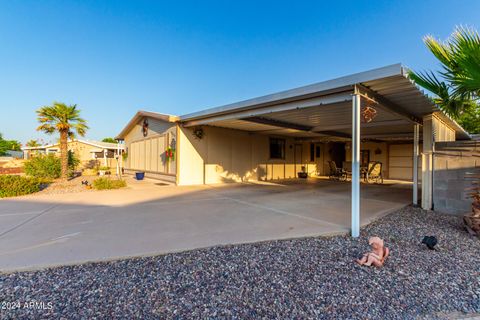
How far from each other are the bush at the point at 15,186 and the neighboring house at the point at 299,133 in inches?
181

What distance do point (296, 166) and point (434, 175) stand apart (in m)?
8.66

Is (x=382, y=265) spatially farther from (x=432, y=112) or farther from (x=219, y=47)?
(x=219, y=47)

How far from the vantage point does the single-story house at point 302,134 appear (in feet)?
13.0

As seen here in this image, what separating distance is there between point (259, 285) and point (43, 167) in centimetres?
1393

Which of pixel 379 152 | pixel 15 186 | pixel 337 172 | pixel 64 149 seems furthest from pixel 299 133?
pixel 64 149

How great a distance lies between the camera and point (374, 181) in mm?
11750

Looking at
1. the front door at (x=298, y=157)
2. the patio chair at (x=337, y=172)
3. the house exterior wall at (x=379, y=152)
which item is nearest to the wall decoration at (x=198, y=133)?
the front door at (x=298, y=157)

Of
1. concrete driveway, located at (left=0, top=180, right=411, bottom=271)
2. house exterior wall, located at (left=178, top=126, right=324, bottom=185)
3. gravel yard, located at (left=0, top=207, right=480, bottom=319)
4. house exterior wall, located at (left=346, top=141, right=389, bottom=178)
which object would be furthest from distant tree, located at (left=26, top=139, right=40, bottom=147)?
house exterior wall, located at (left=346, top=141, right=389, bottom=178)

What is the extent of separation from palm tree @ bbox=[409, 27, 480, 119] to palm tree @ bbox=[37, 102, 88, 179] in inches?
511

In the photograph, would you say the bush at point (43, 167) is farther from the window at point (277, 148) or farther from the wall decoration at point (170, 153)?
the window at point (277, 148)

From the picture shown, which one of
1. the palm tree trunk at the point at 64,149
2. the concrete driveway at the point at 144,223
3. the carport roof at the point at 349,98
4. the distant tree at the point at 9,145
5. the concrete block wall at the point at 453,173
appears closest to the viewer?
the concrete driveway at the point at 144,223

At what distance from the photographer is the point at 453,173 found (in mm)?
5059

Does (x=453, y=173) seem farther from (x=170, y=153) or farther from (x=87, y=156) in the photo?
(x=87, y=156)

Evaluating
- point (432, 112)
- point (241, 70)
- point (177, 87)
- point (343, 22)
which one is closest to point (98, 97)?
point (177, 87)
